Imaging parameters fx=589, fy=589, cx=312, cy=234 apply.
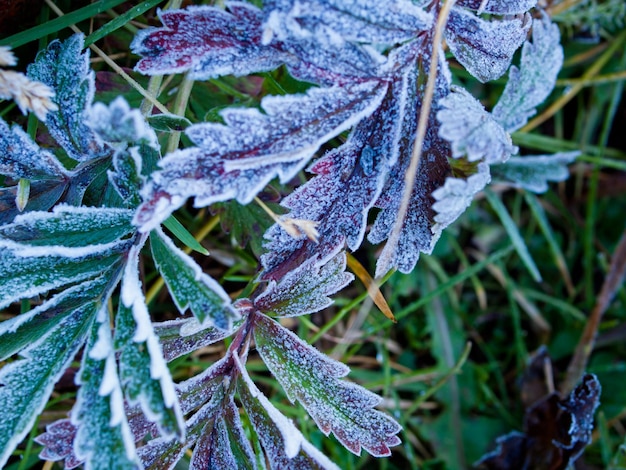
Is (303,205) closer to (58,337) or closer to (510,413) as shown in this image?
(58,337)

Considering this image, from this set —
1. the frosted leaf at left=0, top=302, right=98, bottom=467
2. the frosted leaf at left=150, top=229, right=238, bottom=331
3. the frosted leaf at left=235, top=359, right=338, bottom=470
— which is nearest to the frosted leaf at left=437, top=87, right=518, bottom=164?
the frosted leaf at left=150, top=229, right=238, bottom=331

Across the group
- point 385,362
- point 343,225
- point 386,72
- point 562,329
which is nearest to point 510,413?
point 562,329

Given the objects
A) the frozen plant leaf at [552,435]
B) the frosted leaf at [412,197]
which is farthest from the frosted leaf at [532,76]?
the frozen plant leaf at [552,435]

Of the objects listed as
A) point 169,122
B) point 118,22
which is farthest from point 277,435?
point 118,22

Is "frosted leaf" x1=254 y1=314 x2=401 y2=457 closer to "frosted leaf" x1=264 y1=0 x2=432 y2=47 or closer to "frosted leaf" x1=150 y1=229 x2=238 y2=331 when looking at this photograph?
"frosted leaf" x1=150 y1=229 x2=238 y2=331

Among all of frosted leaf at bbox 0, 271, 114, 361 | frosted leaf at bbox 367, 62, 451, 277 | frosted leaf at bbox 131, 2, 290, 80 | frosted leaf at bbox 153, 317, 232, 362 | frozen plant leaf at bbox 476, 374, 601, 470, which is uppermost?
frosted leaf at bbox 131, 2, 290, 80

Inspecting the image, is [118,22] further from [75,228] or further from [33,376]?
[33,376]
